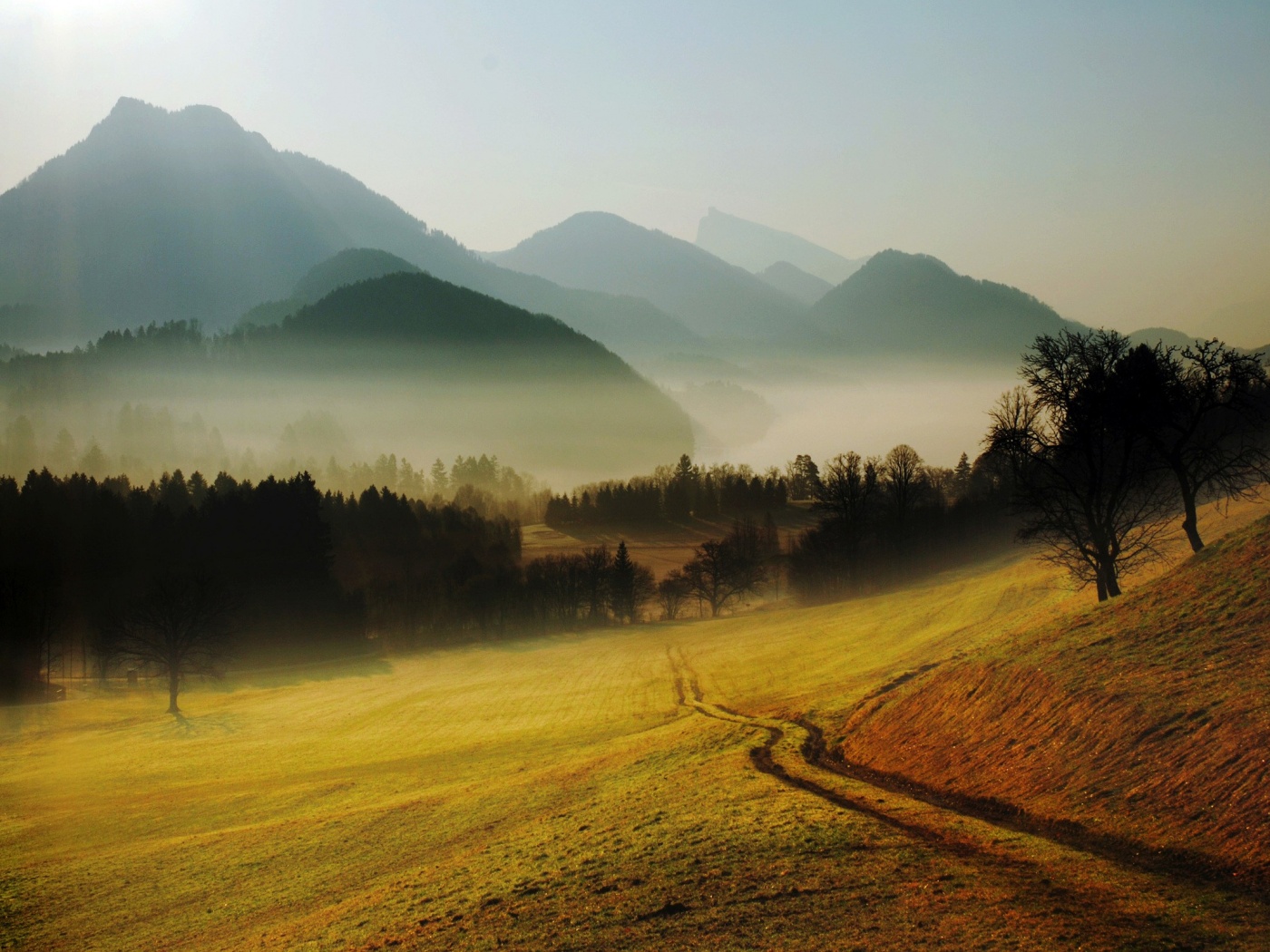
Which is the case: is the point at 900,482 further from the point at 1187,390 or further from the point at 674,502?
the point at 1187,390

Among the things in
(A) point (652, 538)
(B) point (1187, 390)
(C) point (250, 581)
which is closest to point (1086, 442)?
(B) point (1187, 390)

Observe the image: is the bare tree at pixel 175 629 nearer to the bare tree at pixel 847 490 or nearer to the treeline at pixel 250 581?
the treeline at pixel 250 581

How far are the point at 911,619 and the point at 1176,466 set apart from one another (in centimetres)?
2841

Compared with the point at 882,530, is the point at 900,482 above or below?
above

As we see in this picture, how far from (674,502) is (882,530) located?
216ft

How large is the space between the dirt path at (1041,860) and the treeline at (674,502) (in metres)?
135

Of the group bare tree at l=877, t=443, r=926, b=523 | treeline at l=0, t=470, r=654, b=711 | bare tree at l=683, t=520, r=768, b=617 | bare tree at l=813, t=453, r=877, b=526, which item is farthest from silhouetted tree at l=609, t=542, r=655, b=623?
bare tree at l=877, t=443, r=926, b=523

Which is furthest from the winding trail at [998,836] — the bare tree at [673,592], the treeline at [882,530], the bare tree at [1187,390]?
the bare tree at [673,592]

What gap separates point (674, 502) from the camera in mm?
162250

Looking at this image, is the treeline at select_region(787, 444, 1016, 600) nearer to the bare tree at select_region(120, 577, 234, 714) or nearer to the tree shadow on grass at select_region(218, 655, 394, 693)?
the tree shadow on grass at select_region(218, 655, 394, 693)

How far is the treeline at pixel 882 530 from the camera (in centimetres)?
9888

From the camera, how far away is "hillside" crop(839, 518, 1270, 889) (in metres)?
16.0

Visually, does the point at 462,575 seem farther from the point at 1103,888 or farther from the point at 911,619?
the point at 1103,888

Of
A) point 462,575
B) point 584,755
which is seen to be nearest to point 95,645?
point 462,575
